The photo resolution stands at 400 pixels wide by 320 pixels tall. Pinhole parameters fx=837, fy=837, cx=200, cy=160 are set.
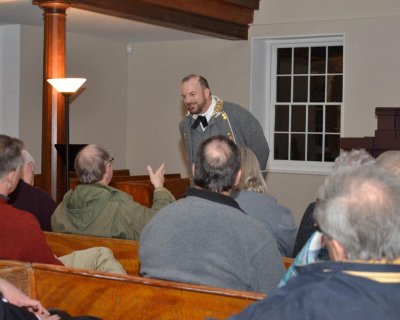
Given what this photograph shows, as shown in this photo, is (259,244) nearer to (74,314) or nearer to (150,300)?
(150,300)

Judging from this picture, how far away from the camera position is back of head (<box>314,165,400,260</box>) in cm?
188

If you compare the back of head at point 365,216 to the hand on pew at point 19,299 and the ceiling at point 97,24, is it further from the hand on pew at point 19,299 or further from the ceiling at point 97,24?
the ceiling at point 97,24

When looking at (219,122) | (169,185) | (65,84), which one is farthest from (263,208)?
(169,185)

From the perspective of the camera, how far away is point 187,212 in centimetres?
310

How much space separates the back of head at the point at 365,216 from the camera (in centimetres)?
188

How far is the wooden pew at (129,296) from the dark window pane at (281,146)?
293 inches

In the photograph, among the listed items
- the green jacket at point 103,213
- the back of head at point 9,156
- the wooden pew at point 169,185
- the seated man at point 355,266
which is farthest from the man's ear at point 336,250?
the wooden pew at point 169,185

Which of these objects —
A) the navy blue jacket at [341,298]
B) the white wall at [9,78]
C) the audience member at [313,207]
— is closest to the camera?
the navy blue jacket at [341,298]

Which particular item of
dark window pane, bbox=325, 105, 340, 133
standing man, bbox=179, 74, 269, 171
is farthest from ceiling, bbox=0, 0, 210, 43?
standing man, bbox=179, 74, 269, 171

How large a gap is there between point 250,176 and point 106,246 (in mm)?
784

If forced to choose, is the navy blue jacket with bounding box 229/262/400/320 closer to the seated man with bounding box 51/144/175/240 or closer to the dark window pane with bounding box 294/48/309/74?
the seated man with bounding box 51/144/175/240

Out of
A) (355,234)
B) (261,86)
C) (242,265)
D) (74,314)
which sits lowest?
(74,314)

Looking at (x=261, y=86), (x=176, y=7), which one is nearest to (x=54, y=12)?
(x=176, y=7)

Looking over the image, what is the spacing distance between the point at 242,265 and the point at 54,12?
18.1 feet
